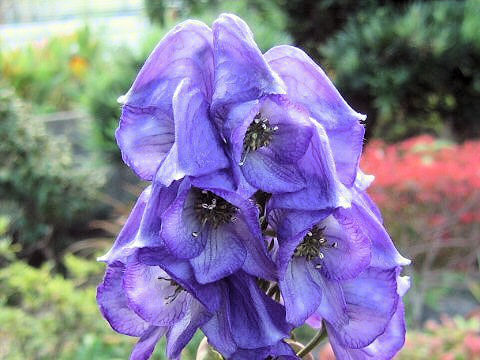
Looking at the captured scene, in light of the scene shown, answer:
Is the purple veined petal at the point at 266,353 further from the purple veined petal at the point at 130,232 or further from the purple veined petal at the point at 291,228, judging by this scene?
the purple veined petal at the point at 130,232

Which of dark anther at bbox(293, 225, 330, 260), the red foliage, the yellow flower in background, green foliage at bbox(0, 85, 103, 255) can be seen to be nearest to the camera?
dark anther at bbox(293, 225, 330, 260)

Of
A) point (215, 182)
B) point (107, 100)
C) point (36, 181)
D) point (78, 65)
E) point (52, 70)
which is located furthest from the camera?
point (78, 65)

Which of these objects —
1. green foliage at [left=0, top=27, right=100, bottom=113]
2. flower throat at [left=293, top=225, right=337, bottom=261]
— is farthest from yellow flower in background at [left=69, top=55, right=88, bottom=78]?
flower throat at [left=293, top=225, right=337, bottom=261]

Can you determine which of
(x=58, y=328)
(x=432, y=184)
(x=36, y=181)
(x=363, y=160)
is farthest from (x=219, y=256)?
(x=36, y=181)

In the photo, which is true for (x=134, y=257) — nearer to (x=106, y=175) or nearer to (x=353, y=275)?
(x=353, y=275)

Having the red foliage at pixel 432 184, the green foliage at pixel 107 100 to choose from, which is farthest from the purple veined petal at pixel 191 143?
the green foliage at pixel 107 100

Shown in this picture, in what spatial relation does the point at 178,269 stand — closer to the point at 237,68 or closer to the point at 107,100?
the point at 237,68

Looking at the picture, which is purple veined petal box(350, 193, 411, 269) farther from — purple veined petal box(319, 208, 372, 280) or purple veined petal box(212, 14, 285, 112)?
purple veined petal box(212, 14, 285, 112)
